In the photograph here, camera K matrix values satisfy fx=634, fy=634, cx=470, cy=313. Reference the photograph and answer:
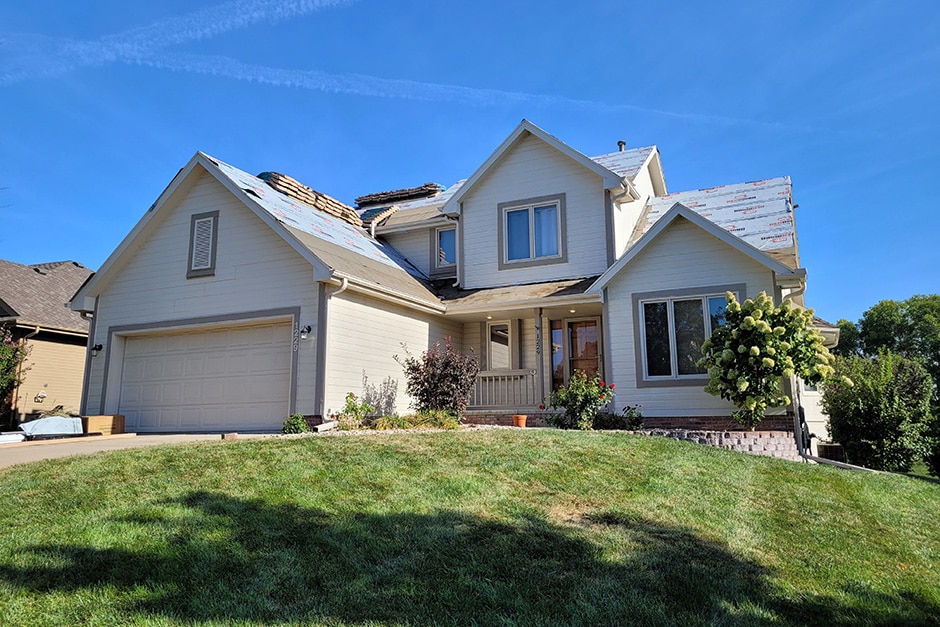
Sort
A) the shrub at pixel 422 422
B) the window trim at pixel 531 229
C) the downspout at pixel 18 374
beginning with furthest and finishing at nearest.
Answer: the downspout at pixel 18 374
the window trim at pixel 531 229
the shrub at pixel 422 422

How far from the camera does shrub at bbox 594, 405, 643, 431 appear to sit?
1223 cm

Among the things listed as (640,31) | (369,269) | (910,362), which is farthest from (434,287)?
(910,362)

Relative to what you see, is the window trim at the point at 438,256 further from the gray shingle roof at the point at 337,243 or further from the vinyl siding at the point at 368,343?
the vinyl siding at the point at 368,343

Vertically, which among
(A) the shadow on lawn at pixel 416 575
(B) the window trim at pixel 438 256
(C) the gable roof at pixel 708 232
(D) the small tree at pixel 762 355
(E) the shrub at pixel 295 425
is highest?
(B) the window trim at pixel 438 256

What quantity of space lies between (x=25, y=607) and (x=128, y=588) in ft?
1.78

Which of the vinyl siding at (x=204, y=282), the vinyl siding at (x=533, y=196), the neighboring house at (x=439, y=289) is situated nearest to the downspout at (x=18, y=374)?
the neighboring house at (x=439, y=289)

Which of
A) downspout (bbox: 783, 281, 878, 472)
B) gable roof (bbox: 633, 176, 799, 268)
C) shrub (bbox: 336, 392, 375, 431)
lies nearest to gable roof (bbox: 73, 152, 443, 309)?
shrub (bbox: 336, 392, 375, 431)

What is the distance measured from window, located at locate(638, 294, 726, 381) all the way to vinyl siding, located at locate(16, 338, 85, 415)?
17.6 m

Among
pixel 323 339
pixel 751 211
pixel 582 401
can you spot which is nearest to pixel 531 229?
pixel 582 401

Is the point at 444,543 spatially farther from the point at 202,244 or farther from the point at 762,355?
the point at 202,244

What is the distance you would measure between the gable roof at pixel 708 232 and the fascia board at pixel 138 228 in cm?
969

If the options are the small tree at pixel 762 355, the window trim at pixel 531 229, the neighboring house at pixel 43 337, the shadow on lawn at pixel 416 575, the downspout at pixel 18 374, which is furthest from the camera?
the neighboring house at pixel 43 337

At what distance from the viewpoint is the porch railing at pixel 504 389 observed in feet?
49.2

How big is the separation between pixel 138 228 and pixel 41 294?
8651 mm
